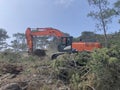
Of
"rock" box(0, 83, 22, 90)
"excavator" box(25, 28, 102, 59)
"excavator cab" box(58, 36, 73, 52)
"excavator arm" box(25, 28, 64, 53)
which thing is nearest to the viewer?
"rock" box(0, 83, 22, 90)

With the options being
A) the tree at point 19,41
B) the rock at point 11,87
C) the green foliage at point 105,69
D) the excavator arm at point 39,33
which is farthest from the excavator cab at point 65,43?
the tree at point 19,41

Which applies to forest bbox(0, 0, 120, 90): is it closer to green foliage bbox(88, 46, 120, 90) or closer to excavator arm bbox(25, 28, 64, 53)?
green foliage bbox(88, 46, 120, 90)

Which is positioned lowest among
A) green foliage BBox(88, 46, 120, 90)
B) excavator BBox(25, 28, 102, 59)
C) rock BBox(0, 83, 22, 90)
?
rock BBox(0, 83, 22, 90)

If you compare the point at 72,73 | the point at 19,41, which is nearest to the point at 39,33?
the point at 72,73

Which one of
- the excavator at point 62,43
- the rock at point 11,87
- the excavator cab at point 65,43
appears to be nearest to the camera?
the rock at point 11,87

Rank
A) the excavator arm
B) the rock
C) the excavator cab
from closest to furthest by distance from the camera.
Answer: the rock
the excavator cab
the excavator arm

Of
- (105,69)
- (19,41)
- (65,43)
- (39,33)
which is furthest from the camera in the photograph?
(19,41)

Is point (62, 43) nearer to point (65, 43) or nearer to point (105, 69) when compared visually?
point (65, 43)

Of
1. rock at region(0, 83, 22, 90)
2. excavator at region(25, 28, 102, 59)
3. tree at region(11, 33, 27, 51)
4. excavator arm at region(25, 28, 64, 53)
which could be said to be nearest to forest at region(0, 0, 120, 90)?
rock at region(0, 83, 22, 90)

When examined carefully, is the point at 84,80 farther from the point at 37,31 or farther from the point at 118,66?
the point at 37,31

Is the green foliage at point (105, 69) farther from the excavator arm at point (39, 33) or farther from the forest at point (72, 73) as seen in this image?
the excavator arm at point (39, 33)

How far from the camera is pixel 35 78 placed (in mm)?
11867

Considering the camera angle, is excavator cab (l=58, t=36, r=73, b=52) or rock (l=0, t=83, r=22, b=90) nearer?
rock (l=0, t=83, r=22, b=90)

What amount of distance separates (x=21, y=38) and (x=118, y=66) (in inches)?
1878
